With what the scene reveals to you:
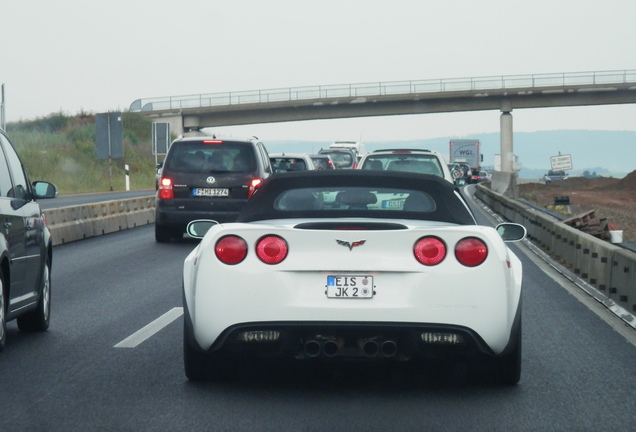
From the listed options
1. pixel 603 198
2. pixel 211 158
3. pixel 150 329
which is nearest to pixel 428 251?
pixel 150 329

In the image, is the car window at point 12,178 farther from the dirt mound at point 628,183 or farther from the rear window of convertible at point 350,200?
the dirt mound at point 628,183

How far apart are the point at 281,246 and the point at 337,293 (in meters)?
0.41

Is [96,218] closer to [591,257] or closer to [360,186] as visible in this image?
[591,257]

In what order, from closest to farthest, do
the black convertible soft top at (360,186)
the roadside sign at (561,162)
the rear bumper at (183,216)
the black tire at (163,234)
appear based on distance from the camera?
the black convertible soft top at (360,186) < the rear bumper at (183,216) < the black tire at (163,234) < the roadside sign at (561,162)

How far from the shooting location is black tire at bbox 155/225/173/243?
66.6 ft

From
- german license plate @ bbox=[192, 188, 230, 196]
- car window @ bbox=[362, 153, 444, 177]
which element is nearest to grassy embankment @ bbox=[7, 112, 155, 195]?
german license plate @ bbox=[192, 188, 230, 196]

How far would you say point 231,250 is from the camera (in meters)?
6.50

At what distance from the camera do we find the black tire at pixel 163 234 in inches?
799

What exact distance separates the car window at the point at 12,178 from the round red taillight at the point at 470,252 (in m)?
3.67

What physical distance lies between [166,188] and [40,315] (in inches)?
422

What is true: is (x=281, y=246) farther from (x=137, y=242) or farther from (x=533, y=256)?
(x=137, y=242)

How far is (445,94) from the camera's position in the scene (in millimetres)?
76688

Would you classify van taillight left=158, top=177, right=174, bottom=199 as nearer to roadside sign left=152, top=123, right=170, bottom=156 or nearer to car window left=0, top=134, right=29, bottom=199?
car window left=0, top=134, right=29, bottom=199

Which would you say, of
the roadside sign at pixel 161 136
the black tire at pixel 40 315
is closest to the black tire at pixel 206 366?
the black tire at pixel 40 315
